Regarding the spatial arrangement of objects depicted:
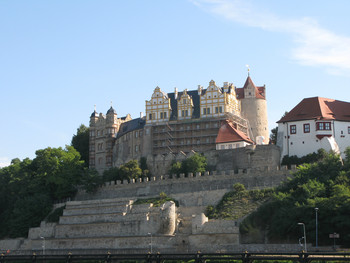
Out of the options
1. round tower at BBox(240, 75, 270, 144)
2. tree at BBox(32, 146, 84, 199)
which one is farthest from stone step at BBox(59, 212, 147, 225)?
round tower at BBox(240, 75, 270, 144)

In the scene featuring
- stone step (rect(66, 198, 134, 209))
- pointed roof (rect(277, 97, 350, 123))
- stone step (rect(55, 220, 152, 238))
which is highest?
pointed roof (rect(277, 97, 350, 123))

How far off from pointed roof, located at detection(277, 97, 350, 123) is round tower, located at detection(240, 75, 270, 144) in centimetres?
1083

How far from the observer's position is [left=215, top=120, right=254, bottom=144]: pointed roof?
74938mm

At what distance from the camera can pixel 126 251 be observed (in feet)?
189

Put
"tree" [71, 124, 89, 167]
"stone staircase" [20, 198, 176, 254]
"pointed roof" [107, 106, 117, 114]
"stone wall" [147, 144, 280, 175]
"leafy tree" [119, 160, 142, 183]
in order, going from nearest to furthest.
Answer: "stone staircase" [20, 198, 176, 254]
"stone wall" [147, 144, 280, 175]
"leafy tree" [119, 160, 142, 183]
"pointed roof" [107, 106, 117, 114]
"tree" [71, 124, 89, 167]

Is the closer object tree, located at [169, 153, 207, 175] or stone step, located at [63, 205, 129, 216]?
stone step, located at [63, 205, 129, 216]

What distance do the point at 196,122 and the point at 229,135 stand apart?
6644 millimetres

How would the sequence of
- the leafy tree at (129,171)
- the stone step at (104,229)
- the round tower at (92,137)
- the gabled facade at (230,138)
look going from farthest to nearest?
the round tower at (92,137)
the leafy tree at (129,171)
the gabled facade at (230,138)
the stone step at (104,229)

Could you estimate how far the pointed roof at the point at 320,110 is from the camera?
232 ft

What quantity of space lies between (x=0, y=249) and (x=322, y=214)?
127 ft

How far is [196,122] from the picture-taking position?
267ft

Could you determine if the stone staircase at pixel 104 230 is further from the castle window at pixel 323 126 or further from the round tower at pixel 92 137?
the castle window at pixel 323 126

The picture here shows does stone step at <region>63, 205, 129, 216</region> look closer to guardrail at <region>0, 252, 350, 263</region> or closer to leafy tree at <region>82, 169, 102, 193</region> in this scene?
leafy tree at <region>82, 169, 102, 193</region>

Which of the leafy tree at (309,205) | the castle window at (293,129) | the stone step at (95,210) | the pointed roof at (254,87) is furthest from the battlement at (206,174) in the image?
the pointed roof at (254,87)
